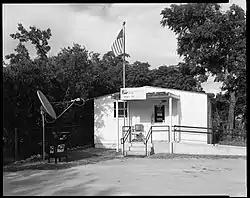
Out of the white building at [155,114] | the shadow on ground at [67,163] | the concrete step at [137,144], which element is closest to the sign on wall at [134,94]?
the white building at [155,114]

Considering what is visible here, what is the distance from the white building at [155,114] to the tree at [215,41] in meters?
7.58

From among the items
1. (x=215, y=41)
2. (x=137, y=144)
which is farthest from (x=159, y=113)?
(x=215, y=41)

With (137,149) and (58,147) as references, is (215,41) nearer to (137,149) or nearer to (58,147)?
(137,149)

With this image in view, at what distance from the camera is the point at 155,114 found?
697 inches

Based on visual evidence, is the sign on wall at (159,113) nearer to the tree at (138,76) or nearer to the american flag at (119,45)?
the american flag at (119,45)

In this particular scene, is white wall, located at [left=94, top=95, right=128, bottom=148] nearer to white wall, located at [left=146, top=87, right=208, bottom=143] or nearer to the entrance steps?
the entrance steps

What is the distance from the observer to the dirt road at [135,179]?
7773mm

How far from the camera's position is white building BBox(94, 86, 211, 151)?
16439 mm

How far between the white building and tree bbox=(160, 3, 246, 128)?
7.58 meters

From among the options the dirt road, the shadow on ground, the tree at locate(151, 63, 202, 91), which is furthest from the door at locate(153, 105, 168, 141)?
the tree at locate(151, 63, 202, 91)

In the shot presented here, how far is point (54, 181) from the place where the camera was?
898 cm

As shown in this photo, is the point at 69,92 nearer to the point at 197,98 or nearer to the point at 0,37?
the point at 197,98

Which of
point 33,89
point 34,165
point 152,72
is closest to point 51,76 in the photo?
point 33,89

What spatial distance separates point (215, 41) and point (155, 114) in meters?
9.67
